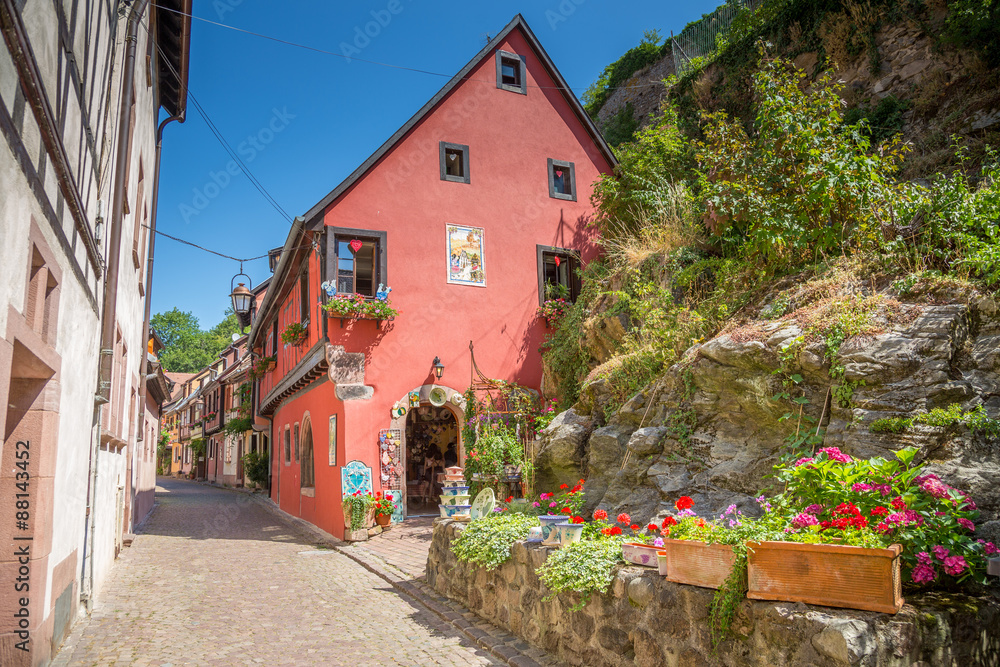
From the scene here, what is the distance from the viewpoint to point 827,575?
311 centimetres

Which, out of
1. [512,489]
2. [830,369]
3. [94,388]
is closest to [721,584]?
[830,369]

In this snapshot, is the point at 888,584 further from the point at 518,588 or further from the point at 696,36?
the point at 696,36

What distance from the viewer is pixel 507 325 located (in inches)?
508

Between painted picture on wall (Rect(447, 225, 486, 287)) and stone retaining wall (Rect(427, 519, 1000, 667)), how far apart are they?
779 cm

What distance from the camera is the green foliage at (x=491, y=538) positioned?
5711mm

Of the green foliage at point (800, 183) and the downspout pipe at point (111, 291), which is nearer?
the downspout pipe at point (111, 291)

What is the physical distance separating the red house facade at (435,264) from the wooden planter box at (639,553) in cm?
758

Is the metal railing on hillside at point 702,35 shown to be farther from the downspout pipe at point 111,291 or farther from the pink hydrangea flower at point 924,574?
the pink hydrangea flower at point 924,574

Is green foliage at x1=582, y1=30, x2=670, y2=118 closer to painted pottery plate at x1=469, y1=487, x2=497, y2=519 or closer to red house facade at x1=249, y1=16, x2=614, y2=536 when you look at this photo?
red house facade at x1=249, y1=16, x2=614, y2=536

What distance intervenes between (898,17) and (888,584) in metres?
12.0

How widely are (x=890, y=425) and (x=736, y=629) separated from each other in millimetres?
2562

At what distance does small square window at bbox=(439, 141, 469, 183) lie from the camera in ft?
42.4

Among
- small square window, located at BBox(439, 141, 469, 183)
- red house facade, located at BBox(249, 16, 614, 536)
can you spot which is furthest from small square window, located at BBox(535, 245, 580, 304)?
small square window, located at BBox(439, 141, 469, 183)

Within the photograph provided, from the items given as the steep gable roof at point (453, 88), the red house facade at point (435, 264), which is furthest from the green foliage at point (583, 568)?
the steep gable roof at point (453, 88)
